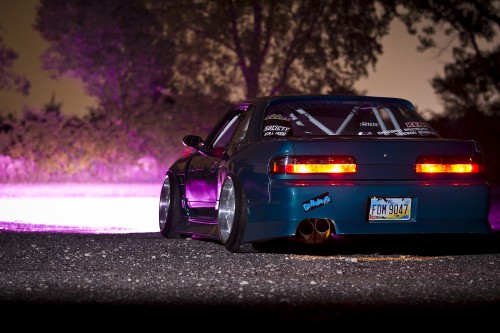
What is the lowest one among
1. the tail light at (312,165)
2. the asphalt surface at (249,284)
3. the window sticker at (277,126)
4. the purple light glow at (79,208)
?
the asphalt surface at (249,284)

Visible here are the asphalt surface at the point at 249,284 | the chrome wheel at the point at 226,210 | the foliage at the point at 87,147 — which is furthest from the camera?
the foliage at the point at 87,147

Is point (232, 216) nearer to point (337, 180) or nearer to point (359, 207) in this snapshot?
point (337, 180)

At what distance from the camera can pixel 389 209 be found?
9055 mm

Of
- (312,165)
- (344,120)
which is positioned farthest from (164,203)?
(312,165)

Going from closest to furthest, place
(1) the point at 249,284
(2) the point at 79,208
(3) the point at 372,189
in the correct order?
(1) the point at 249,284 → (3) the point at 372,189 → (2) the point at 79,208

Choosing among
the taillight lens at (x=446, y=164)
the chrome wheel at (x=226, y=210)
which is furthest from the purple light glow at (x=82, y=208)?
the taillight lens at (x=446, y=164)

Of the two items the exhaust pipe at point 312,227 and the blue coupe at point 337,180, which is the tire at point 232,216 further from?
the exhaust pipe at point 312,227

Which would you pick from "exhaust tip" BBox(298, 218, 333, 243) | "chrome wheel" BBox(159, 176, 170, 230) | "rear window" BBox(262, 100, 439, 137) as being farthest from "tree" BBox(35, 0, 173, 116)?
"exhaust tip" BBox(298, 218, 333, 243)

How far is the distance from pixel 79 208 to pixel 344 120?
8602 mm

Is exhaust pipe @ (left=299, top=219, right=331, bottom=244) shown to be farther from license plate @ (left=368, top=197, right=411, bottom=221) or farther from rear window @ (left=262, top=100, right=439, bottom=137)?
rear window @ (left=262, top=100, right=439, bottom=137)

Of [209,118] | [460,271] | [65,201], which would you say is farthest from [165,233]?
[209,118]

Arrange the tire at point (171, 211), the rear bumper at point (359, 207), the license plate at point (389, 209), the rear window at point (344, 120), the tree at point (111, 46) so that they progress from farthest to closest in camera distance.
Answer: the tree at point (111, 46), the tire at point (171, 211), the rear window at point (344, 120), the license plate at point (389, 209), the rear bumper at point (359, 207)

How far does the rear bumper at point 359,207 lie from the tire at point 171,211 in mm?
2164

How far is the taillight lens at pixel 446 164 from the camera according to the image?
9211 millimetres
